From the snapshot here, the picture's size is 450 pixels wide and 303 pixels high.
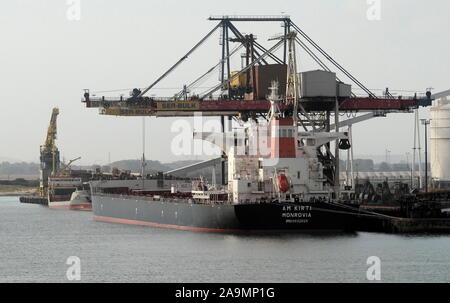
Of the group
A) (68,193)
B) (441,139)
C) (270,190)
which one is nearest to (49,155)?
(68,193)

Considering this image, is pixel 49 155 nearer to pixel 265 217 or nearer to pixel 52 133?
pixel 52 133

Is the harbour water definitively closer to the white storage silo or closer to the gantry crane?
the gantry crane

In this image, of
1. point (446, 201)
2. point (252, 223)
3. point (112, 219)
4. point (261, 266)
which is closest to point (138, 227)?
point (112, 219)

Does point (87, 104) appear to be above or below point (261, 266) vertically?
above

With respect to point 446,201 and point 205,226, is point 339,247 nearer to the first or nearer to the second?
point 205,226

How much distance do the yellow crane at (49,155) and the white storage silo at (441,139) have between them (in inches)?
2022

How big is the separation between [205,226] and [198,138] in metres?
6.23

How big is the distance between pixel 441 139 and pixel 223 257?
73230 mm

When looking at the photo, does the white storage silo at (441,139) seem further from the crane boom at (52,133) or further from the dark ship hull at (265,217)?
the dark ship hull at (265,217)

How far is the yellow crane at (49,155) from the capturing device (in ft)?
453

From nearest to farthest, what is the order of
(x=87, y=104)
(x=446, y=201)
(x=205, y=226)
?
(x=205, y=226), (x=446, y=201), (x=87, y=104)

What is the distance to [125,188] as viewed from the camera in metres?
83.5

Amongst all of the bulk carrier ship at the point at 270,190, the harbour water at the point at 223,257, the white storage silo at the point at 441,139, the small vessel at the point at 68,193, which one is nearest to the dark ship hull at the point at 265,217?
the bulk carrier ship at the point at 270,190
